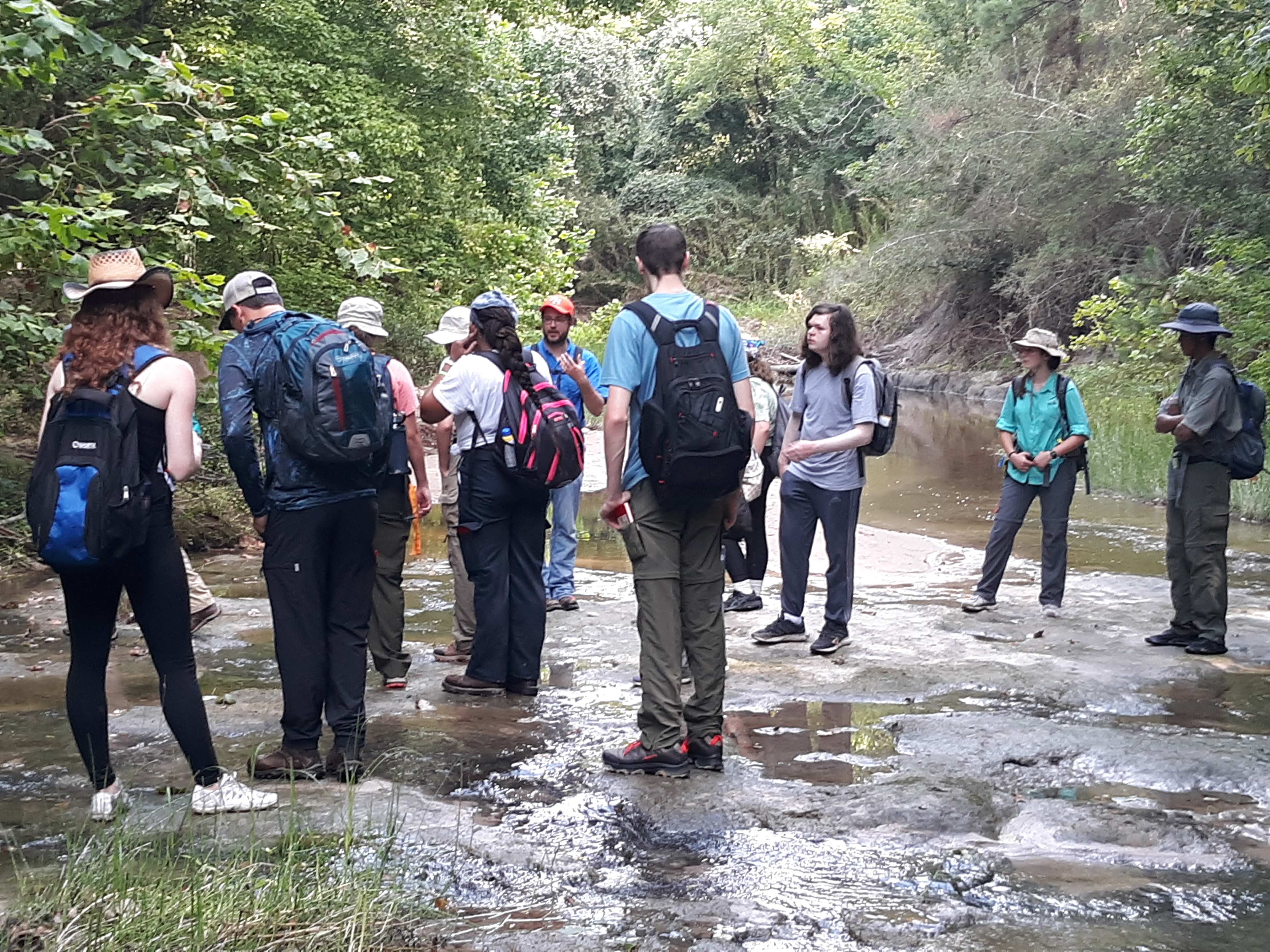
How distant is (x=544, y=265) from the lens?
61.2 ft

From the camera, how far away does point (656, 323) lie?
4727 mm

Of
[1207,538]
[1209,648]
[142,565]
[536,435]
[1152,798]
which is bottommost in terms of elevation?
[1152,798]

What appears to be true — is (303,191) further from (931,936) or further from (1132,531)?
(1132,531)

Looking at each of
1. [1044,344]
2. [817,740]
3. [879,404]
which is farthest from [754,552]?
[817,740]

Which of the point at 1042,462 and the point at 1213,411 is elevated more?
the point at 1213,411

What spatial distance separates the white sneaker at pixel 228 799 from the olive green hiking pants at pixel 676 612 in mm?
1416

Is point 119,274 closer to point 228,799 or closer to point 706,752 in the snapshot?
point 228,799

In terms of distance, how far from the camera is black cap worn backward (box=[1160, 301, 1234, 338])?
6859 millimetres

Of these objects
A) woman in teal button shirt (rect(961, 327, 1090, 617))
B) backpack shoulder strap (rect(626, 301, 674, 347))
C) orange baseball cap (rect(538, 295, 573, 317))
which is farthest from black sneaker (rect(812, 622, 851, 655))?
backpack shoulder strap (rect(626, 301, 674, 347))

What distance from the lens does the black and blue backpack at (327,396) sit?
4418 millimetres

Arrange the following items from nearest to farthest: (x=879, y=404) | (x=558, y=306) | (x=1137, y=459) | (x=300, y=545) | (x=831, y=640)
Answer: (x=300, y=545), (x=879, y=404), (x=831, y=640), (x=558, y=306), (x=1137, y=459)

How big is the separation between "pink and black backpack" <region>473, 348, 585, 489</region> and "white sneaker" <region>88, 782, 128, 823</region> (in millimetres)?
2205

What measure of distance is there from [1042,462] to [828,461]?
1.60 m

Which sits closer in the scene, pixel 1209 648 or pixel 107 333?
pixel 107 333
